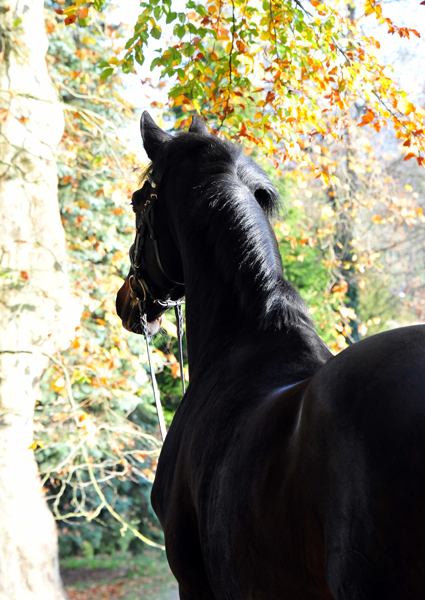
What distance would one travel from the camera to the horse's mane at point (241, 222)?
1.71 meters

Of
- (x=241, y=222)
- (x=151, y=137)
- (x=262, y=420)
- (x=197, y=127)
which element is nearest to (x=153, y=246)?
(x=151, y=137)

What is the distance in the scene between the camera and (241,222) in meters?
1.80

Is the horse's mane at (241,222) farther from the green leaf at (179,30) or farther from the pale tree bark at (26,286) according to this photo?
the pale tree bark at (26,286)

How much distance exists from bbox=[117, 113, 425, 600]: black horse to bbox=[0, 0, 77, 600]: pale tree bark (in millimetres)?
2191

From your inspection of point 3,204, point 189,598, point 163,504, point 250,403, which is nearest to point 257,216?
point 250,403

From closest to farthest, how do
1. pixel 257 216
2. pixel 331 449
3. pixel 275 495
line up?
pixel 331 449
pixel 275 495
pixel 257 216

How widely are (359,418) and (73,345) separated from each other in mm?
4744

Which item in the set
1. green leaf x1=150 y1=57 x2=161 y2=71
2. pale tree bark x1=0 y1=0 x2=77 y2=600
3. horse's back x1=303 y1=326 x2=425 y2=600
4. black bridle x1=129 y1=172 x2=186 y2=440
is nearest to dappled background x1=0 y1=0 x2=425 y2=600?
pale tree bark x1=0 y1=0 x2=77 y2=600

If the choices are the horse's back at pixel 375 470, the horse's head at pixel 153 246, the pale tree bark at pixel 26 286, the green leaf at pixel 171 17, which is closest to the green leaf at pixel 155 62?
the green leaf at pixel 171 17

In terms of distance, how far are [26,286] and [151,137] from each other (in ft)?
8.79

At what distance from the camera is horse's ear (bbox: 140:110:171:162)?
2.37 metres

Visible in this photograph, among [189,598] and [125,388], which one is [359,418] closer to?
[189,598]

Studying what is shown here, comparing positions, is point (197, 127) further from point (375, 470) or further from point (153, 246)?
point (375, 470)

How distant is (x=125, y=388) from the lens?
5.82 metres
